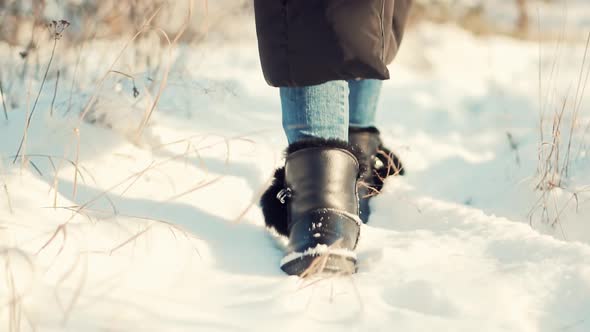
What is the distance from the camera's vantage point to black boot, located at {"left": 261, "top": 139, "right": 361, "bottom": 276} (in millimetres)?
1275

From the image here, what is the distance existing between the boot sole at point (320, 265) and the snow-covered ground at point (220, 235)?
0.11 ft

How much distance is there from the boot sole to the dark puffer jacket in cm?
36

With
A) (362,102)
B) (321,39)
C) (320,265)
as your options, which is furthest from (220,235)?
(362,102)

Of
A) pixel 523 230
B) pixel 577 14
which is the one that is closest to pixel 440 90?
pixel 523 230

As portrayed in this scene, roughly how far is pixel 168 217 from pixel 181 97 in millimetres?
1219

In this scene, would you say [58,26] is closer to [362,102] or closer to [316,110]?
[316,110]

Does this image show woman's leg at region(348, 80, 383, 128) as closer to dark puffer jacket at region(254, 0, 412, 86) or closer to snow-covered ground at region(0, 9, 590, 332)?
snow-covered ground at region(0, 9, 590, 332)

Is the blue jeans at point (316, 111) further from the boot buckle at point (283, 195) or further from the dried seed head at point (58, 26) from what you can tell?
the dried seed head at point (58, 26)

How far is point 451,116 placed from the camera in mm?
3654

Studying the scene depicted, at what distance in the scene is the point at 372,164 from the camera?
1.87 metres

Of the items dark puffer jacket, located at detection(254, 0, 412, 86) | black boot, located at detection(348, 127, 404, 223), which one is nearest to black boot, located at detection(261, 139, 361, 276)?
dark puffer jacket, located at detection(254, 0, 412, 86)

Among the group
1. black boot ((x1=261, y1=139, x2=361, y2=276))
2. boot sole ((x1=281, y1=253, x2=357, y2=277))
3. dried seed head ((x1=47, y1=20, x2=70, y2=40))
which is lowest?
boot sole ((x1=281, y1=253, x2=357, y2=277))

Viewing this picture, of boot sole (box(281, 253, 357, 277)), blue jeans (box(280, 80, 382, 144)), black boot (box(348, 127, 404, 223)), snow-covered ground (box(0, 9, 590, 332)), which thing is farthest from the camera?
black boot (box(348, 127, 404, 223))

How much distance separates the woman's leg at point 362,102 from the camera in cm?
183
